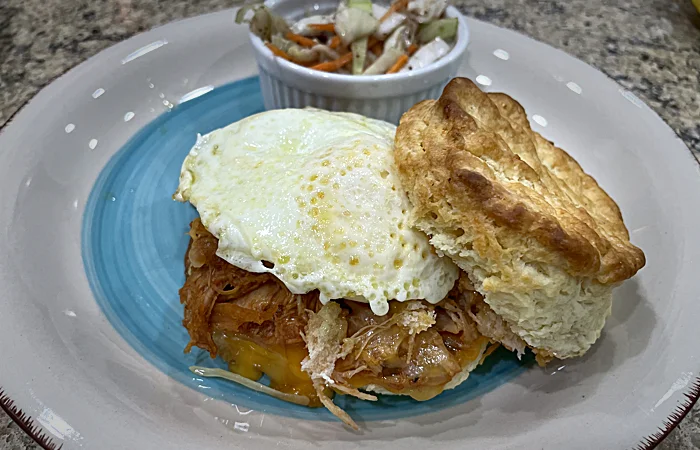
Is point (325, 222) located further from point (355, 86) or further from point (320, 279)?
point (355, 86)

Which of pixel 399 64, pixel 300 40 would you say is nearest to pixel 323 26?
pixel 300 40

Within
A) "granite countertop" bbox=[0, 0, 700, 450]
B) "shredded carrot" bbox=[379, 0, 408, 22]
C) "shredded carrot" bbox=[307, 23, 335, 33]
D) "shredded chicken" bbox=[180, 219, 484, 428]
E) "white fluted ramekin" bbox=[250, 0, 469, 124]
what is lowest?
"granite countertop" bbox=[0, 0, 700, 450]

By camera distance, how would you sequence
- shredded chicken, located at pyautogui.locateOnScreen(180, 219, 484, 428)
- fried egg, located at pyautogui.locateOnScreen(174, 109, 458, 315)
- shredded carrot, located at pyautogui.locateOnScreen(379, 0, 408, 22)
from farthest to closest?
shredded carrot, located at pyautogui.locateOnScreen(379, 0, 408, 22), shredded chicken, located at pyautogui.locateOnScreen(180, 219, 484, 428), fried egg, located at pyautogui.locateOnScreen(174, 109, 458, 315)

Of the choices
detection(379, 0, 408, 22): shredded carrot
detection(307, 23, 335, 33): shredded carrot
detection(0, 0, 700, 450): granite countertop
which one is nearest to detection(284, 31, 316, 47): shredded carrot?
detection(307, 23, 335, 33): shredded carrot

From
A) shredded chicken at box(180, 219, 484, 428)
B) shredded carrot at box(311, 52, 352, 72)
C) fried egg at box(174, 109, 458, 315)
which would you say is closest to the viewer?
fried egg at box(174, 109, 458, 315)

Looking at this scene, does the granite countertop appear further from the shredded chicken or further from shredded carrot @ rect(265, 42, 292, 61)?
the shredded chicken

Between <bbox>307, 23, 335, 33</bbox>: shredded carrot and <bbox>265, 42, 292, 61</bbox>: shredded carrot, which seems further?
<bbox>307, 23, 335, 33</bbox>: shredded carrot

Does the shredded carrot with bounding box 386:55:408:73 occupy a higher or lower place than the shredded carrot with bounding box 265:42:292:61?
lower
